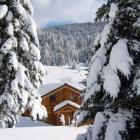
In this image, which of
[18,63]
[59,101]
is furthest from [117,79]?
[59,101]

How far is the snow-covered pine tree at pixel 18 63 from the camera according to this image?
73.8 ft

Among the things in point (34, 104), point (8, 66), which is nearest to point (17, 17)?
point (8, 66)

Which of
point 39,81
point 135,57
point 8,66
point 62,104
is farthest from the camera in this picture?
point 62,104

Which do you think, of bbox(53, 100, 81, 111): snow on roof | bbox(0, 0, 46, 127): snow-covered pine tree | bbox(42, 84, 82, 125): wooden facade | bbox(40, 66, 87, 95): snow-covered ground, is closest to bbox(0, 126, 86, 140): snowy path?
bbox(0, 0, 46, 127): snow-covered pine tree

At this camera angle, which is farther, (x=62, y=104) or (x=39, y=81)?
(x=62, y=104)

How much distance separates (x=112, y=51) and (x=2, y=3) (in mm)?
15392

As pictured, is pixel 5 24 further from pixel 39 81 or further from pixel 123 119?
pixel 123 119

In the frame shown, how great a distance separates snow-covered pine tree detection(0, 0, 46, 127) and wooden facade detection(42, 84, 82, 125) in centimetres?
3013

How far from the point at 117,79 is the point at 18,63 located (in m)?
14.9

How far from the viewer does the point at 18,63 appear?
23.2 metres

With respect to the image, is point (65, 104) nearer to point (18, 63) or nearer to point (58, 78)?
point (58, 78)

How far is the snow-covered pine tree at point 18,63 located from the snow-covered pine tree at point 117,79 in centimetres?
1320

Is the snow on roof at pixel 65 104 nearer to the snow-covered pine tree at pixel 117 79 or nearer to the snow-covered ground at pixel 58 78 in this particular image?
the snow-covered ground at pixel 58 78

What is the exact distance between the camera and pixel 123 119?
29.4 ft
